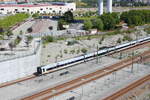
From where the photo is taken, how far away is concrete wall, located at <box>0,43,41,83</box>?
21250mm

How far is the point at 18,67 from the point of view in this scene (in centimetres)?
2225

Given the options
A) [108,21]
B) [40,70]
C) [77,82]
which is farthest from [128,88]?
[108,21]

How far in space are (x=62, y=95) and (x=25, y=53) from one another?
25.2 feet

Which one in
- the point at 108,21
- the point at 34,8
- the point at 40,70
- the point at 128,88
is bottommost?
the point at 128,88

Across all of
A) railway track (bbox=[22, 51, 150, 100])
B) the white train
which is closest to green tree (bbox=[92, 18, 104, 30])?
the white train

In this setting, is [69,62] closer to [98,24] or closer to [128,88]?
[128,88]

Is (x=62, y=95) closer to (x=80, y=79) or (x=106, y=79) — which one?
(x=80, y=79)

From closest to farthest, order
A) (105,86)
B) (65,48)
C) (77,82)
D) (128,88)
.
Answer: (128,88)
(105,86)
(77,82)
(65,48)

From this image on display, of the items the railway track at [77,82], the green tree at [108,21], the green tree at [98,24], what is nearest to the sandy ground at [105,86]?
the railway track at [77,82]

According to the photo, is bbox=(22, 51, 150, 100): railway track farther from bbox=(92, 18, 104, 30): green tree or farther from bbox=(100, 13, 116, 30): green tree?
bbox=(100, 13, 116, 30): green tree

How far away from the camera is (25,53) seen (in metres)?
24.5

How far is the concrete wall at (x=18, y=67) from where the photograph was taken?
21.2 metres

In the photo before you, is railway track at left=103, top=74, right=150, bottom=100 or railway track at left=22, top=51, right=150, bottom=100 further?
railway track at left=22, top=51, right=150, bottom=100

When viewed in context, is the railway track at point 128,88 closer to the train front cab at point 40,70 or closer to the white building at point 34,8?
the train front cab at point 40,70
